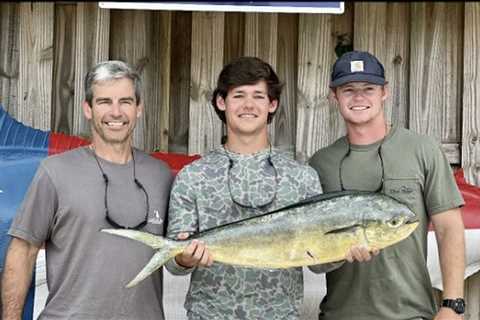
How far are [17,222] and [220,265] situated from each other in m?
0.79

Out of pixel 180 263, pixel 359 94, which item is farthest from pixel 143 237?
pixel 359 94

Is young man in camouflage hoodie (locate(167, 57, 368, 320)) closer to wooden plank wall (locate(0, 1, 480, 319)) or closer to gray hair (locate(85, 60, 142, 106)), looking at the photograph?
gray hair (locate(85, 60, 142, 106))

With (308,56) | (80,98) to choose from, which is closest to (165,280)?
(80,98)

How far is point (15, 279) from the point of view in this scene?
11.4 feet

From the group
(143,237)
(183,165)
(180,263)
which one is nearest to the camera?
(143,237)

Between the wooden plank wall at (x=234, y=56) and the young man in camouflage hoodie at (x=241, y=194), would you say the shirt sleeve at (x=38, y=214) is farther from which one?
the wooden plank wall at (x=234, y=56)

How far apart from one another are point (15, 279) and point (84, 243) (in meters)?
0.31

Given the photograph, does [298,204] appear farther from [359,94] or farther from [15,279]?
[15,279]

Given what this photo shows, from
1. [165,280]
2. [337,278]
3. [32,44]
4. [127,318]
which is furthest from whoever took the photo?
[32,44]

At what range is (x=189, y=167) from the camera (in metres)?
3.58

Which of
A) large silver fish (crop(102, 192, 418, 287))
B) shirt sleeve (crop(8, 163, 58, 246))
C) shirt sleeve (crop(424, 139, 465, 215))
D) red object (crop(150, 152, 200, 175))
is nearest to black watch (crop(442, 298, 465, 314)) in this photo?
shirt sleeve (crop(424, 139, 465, 215))

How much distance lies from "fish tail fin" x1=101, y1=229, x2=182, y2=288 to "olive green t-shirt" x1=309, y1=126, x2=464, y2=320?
0.81 m

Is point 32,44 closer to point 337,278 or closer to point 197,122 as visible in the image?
point 197,122

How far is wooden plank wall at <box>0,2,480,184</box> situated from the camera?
14.8 feet
